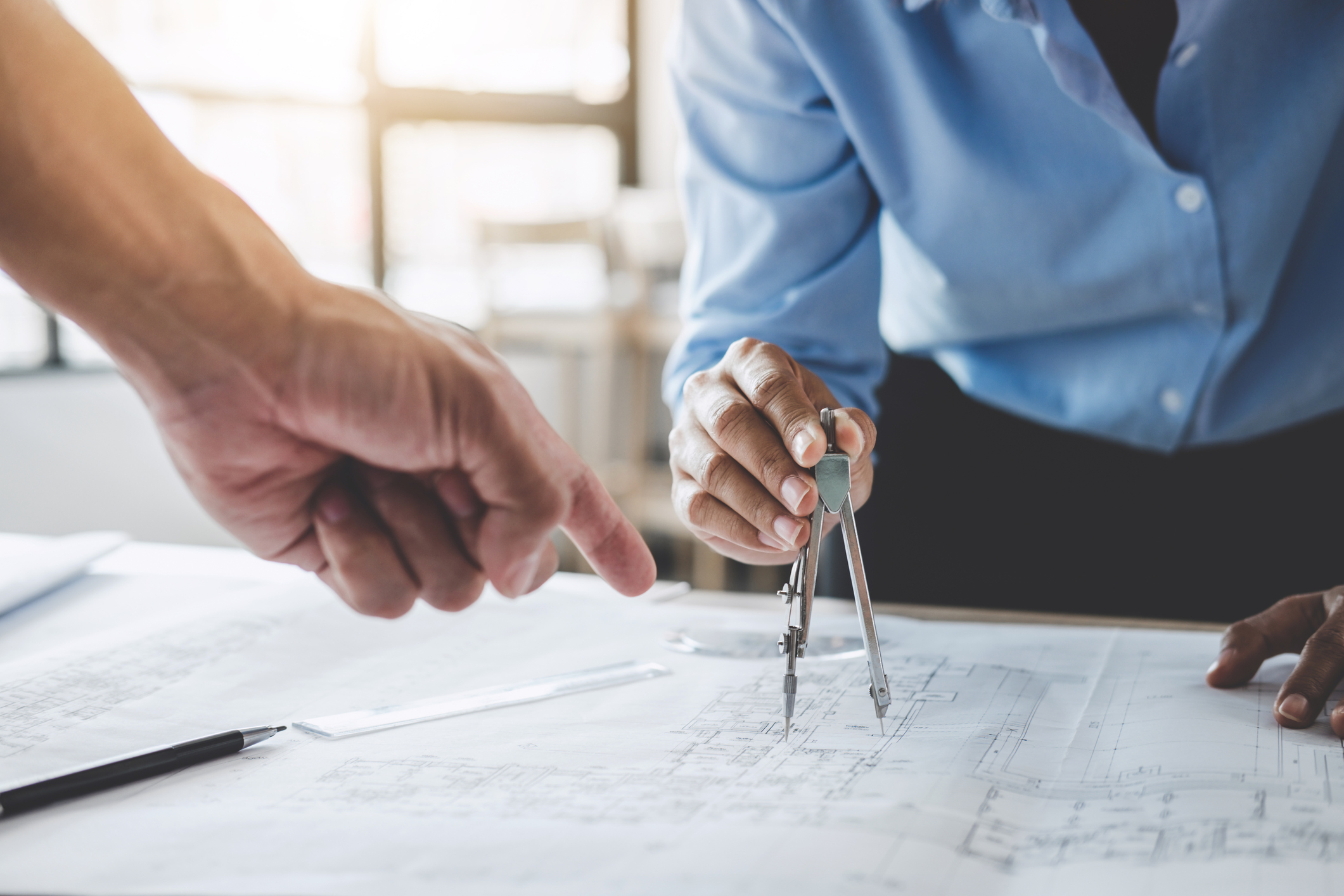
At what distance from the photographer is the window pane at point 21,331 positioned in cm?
306

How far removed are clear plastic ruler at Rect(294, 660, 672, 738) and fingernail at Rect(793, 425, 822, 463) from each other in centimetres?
19

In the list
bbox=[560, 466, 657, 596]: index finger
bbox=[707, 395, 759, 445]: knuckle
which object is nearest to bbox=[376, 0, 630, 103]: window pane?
bbox=[707, 395, 759, 445]: knuckle

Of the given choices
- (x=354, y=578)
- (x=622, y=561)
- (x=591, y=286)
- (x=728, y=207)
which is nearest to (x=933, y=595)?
(x=728, y=207)

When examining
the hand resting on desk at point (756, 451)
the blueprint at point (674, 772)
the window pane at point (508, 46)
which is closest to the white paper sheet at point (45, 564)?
the blueprint at point (674, 772)

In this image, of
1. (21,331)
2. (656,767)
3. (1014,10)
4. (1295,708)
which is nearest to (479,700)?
(656,767)

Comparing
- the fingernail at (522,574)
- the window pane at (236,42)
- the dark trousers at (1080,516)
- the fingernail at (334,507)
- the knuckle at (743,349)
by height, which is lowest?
the dark trousers at (1080,516)

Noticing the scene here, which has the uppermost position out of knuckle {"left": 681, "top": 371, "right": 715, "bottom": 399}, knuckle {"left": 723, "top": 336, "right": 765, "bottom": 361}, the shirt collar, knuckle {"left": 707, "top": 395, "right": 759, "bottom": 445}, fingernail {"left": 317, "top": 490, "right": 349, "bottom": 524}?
the shirt collar

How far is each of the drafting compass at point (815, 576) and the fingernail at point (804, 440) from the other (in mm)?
11

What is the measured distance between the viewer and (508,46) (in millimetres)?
4297

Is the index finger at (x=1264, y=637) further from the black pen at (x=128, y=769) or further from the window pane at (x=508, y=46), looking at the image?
the window pane at (x=508, y=46)

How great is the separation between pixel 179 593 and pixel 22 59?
595 millimetres

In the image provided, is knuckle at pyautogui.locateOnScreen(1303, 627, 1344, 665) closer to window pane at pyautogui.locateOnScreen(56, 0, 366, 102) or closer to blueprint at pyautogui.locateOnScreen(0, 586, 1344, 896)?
blueprint at pyautogui.locateOnScreen(0, 586, 1344, 896)

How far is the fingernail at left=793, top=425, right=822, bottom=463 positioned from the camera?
0.73 m

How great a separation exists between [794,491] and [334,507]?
1.03 feet
